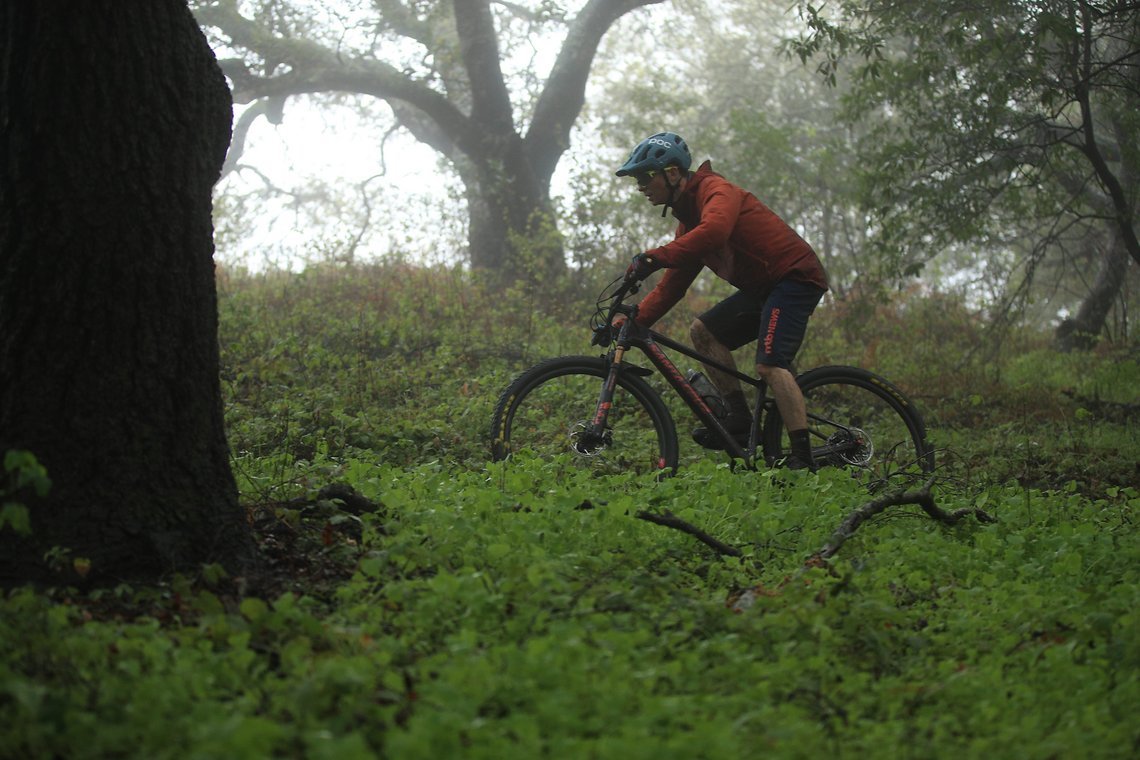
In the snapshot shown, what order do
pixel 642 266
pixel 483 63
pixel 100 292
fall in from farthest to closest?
pixel 483 63 → pixel 642 266 → pixel 100 292

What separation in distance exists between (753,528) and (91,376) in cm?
294

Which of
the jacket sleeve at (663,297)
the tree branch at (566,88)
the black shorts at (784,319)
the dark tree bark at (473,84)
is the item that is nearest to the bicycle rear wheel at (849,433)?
the black shorts at (784,319)

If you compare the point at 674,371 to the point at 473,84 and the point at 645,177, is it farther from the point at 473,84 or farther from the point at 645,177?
the point at 473,84

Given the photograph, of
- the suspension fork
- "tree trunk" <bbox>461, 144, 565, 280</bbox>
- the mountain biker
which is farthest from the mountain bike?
"tree trunk" <bbox>461, 144, 565, 280</bbox>

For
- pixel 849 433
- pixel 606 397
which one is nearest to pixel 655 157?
pixel 606 397

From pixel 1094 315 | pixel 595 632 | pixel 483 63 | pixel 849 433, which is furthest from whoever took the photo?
pixel 483 63

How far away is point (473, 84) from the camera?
61.8ft

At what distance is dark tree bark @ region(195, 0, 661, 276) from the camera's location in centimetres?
1844

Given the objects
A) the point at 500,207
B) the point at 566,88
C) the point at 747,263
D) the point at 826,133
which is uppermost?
the point at 826,133

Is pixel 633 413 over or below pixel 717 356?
below

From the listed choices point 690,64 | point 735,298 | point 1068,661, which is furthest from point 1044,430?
point 690,64

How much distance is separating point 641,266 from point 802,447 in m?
1.57

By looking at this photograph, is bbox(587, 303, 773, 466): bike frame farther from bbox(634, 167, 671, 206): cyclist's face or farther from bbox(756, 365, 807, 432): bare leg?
bbox(634, 167, 671, 206): cyclist's face

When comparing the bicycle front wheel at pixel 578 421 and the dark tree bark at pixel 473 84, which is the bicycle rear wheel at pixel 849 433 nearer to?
the bicycle front wheel at pixel 578 421
